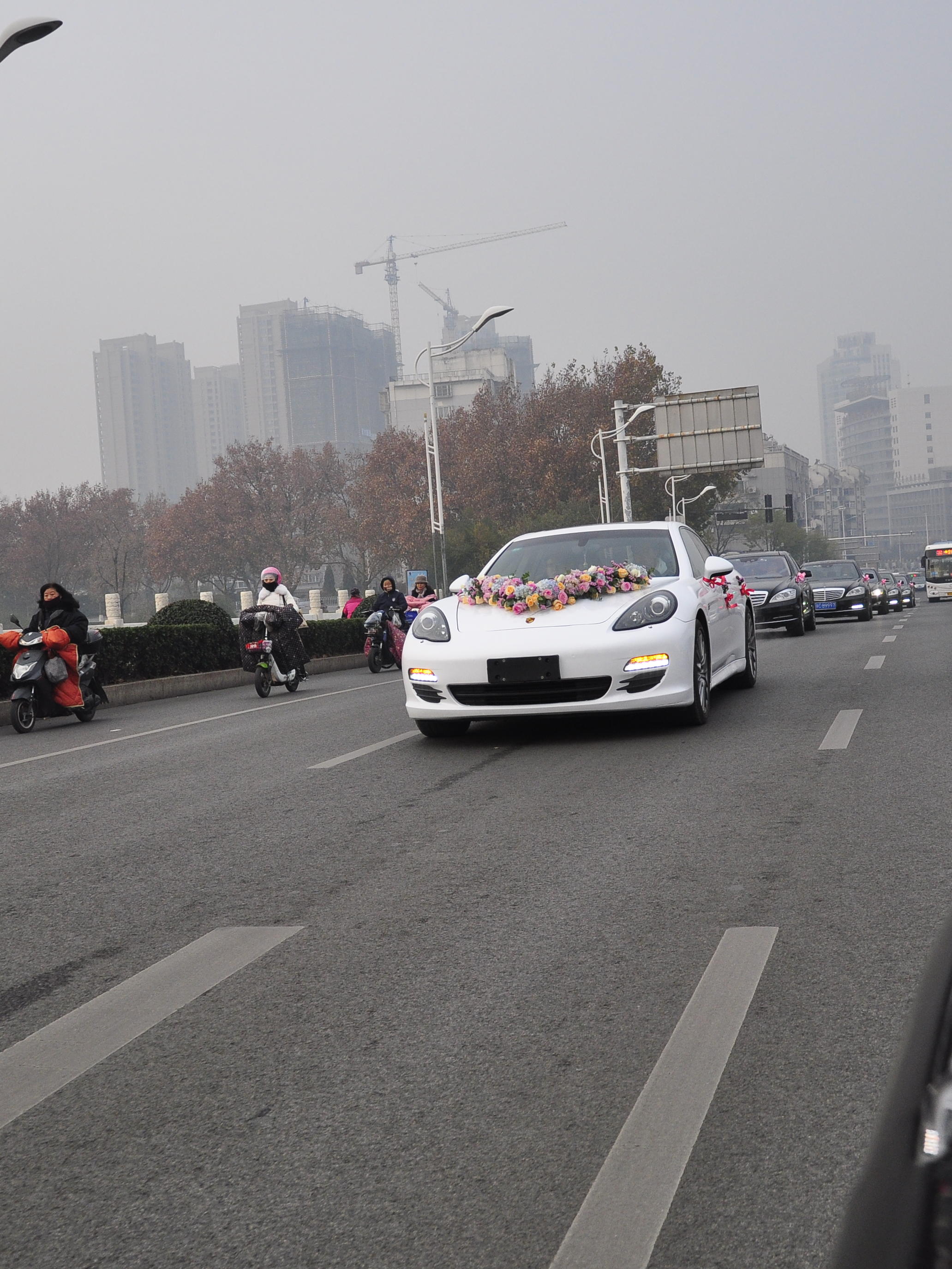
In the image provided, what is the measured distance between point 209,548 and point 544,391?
82.8 ft

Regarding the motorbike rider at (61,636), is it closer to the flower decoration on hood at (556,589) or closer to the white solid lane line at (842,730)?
the flower decoration on hood at (556,589)

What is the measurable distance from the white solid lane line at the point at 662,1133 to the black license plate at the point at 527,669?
4.95m

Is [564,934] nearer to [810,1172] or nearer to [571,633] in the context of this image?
[810,1172]

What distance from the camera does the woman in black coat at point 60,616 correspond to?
1509 centimetres

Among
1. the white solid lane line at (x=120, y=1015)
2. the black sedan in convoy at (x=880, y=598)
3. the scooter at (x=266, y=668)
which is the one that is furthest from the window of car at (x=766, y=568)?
the white solid lane line at (x=120, y=1015)

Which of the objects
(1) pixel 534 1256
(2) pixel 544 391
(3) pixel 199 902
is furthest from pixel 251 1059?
(2) pixel 544 391

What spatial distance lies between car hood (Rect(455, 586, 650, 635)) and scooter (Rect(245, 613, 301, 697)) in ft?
24.9

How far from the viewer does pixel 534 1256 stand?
241 centimetres

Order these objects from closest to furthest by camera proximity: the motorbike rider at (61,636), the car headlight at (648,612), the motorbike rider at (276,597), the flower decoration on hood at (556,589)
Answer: the car headlight at (648,612) < the flower decoration on hood at (556,589) < the motorbike rider at (61,636) < the motorbike rider at (276,597)

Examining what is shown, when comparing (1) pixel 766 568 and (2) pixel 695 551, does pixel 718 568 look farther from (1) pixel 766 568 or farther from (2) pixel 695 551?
(1) pixel 766 568

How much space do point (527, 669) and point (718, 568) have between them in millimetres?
2443

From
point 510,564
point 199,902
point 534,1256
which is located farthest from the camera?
point 510,564

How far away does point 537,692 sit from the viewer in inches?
362

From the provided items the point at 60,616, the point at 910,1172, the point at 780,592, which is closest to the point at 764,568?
the point at 780,592
